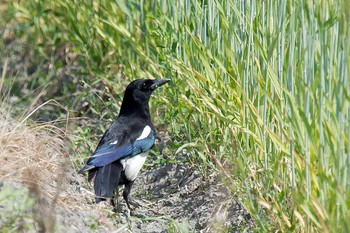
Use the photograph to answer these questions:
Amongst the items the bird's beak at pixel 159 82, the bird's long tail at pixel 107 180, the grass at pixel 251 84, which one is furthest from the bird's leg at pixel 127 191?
the bird's beak at pixel 159 82

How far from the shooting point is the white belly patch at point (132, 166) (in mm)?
5883

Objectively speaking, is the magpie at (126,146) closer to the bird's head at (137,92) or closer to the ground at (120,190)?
the bird's head at (137,92)

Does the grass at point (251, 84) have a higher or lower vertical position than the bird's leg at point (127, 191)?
higher

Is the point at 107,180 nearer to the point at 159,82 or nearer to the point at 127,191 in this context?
the point at 127,191

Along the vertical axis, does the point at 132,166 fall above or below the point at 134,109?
below

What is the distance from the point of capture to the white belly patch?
5883 mm

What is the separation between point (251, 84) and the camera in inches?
200

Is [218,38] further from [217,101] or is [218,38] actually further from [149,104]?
[149,104]

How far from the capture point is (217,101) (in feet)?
17.1

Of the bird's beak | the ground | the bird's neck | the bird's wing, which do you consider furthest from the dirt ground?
the bird's beak

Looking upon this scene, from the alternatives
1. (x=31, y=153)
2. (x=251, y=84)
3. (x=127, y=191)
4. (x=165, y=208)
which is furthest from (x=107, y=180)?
(x=251, y=84)

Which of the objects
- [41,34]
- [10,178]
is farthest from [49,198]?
[41,34]

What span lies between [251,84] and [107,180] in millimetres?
1134

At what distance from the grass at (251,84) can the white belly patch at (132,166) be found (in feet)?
0.92
